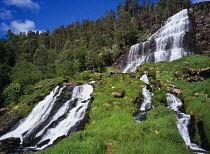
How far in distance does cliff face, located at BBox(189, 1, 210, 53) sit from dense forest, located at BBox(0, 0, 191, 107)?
1460 centimetres

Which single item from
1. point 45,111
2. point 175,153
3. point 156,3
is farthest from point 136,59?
point 156,3

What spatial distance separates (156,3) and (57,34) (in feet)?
223

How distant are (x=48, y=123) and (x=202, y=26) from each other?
44.6 m

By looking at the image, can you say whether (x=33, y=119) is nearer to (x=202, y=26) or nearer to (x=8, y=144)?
(x=8, y=144)

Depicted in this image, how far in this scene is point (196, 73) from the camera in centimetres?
1761

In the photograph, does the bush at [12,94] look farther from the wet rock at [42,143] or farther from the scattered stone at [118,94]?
the scattered stone at [118,94]

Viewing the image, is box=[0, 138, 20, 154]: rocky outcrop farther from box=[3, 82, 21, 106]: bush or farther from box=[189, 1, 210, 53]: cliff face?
box=[189, 1, 210, 53]: cliff face

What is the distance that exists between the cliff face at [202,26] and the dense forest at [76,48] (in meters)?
14.6

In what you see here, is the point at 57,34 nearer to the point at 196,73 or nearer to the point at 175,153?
the point at 196,73

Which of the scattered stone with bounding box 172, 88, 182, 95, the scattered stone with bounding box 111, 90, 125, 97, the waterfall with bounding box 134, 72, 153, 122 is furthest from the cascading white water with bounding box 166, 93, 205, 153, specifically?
the scattered stone with bounding box 111, 90, 125, 97

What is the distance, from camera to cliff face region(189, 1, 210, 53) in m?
31.7

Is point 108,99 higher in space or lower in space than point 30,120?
higher

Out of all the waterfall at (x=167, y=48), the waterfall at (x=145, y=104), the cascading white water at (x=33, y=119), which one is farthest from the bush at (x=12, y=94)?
the waterfall at (x=167, y=48)

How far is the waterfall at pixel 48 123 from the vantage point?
1301cm
